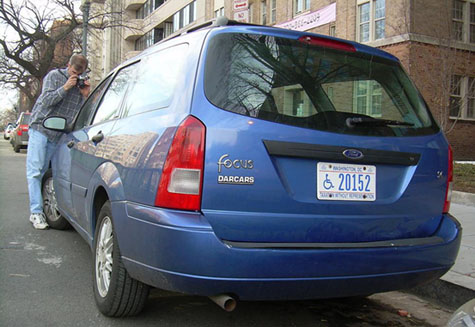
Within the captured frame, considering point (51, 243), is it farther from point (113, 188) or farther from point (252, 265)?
point (252, 265)

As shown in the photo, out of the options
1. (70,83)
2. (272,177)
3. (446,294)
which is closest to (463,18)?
(446,294)

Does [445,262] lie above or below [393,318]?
above

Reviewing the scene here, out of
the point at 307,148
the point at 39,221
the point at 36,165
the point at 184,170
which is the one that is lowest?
the point at 39,221

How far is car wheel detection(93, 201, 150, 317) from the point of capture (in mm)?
2658

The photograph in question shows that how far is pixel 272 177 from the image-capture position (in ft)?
7.45

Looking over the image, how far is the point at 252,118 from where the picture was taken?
2.32 m

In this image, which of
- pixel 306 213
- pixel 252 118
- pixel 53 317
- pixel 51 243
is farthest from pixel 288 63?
pixel 51 243

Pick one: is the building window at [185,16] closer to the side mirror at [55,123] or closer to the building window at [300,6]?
the building window at [300,6]

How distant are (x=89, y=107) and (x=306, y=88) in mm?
2542

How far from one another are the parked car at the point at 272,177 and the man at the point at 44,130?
261 centimetres

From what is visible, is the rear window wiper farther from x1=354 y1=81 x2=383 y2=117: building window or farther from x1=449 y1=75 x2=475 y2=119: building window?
x1=449 y1=75 x2=475 y2=119: building window

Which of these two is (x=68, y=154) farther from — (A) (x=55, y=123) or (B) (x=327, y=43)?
(B) (x=327, y=43)

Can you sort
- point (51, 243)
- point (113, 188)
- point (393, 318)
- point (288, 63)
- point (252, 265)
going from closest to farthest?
1. point (252, 265)
2. point (288, 63)
3. point (113, 188)
4. point (393, 318)
5. point (51, 243)

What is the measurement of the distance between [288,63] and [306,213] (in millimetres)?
856
